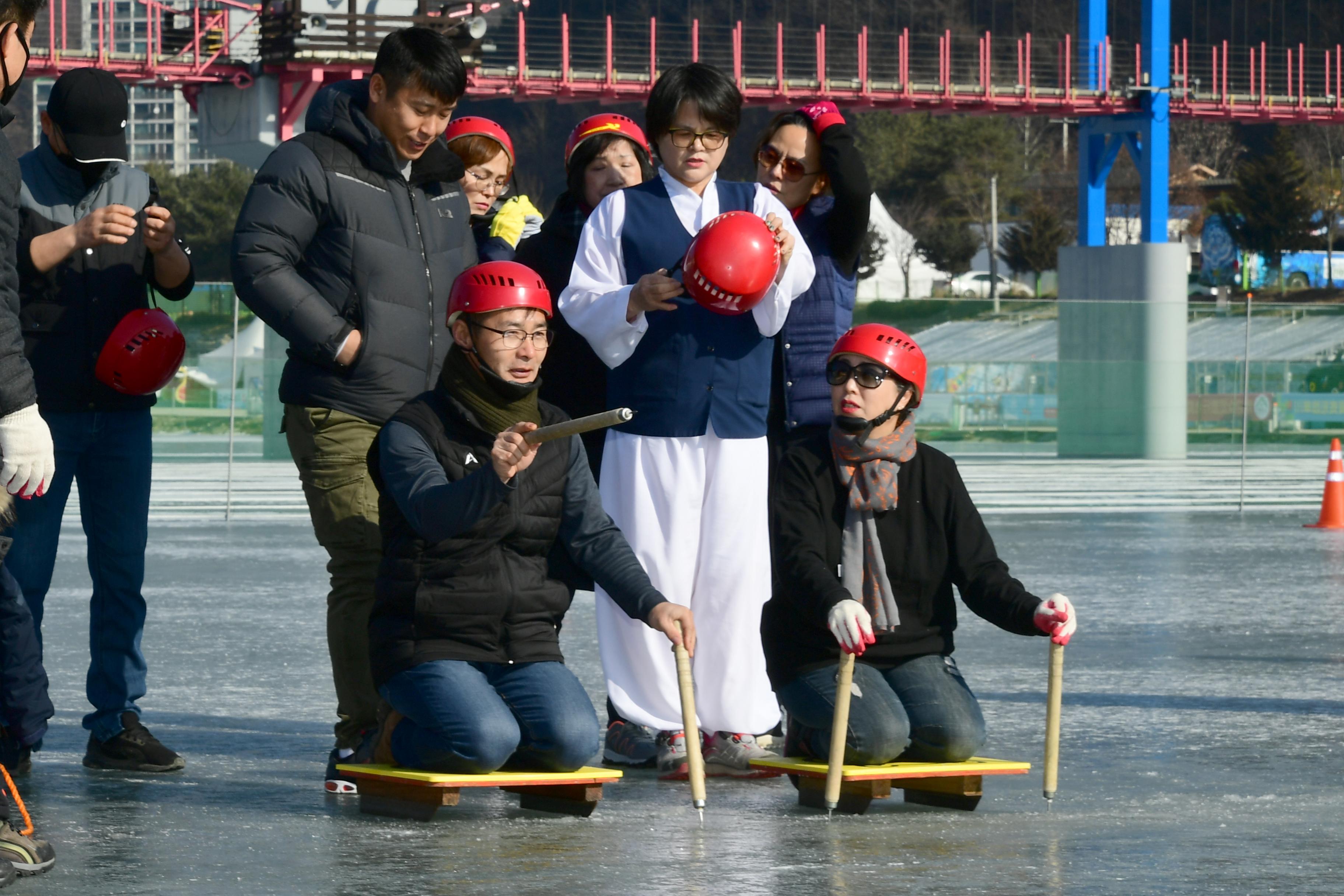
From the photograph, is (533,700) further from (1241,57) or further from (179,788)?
(1241,57)

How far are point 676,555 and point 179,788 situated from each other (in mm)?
1417

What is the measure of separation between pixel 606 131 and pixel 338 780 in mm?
1990

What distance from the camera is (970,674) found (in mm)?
7660

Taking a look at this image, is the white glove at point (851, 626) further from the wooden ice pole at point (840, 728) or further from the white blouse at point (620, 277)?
the white blouse at point (620, 277)

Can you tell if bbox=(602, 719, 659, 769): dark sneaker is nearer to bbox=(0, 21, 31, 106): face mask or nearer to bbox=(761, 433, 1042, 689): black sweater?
bbox=(761, 433, 1042, 689): black sweater

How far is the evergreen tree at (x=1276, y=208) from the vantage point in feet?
195

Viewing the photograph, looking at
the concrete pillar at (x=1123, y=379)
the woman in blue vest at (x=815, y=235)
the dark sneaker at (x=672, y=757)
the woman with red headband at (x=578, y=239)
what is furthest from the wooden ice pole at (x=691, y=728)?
the concrete pillar at (x=1123, y=379)

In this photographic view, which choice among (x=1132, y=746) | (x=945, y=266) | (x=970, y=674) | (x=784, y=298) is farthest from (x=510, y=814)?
(x=945, y=266)

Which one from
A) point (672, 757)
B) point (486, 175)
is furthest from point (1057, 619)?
point (486, 175)

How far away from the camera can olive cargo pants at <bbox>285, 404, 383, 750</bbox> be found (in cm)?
542

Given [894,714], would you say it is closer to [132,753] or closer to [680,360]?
[680,360]

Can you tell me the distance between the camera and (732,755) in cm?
568

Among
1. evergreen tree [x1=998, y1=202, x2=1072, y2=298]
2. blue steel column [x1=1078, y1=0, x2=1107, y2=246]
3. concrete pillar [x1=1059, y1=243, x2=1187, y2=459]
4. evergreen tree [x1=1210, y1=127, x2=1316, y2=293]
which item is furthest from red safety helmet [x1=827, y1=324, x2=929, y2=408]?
evergreen tree [x1=998, y1=202, x2=1072, y2=298]

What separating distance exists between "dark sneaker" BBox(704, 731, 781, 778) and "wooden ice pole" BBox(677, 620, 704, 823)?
792mm
